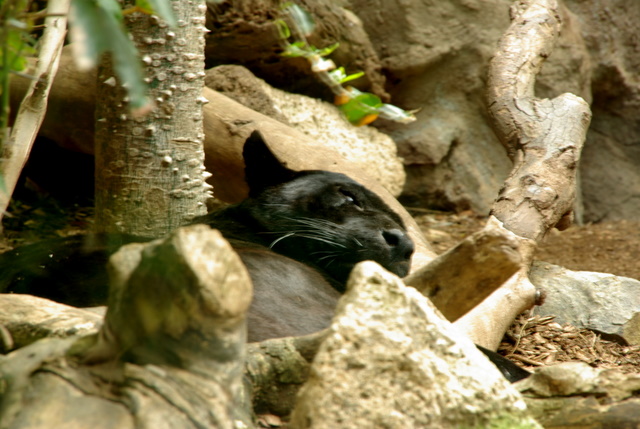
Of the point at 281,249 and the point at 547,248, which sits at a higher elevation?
the point at 281,249

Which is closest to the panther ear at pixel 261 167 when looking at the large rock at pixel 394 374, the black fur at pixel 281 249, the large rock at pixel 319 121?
the black fur at pixel 281 249

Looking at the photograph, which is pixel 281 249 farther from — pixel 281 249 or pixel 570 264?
pixel 570 264

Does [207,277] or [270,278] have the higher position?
[207,277]

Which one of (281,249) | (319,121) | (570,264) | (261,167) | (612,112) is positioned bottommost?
(570,264)

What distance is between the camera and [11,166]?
2.86 meters

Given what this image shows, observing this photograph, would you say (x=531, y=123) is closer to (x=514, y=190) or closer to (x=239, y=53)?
(x=514, y=190)

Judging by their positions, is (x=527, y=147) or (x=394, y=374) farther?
(x=527, y=147)

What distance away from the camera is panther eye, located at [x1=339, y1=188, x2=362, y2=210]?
11.4ft

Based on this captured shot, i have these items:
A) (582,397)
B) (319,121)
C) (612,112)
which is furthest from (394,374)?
(612,112)

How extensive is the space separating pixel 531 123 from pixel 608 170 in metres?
4.66

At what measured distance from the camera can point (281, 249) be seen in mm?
3385

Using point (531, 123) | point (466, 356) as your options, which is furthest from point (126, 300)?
point (531, 123)

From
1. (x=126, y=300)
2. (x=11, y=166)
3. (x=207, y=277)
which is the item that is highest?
(x=207, y=277)

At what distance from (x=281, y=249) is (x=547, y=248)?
12.2 ft
